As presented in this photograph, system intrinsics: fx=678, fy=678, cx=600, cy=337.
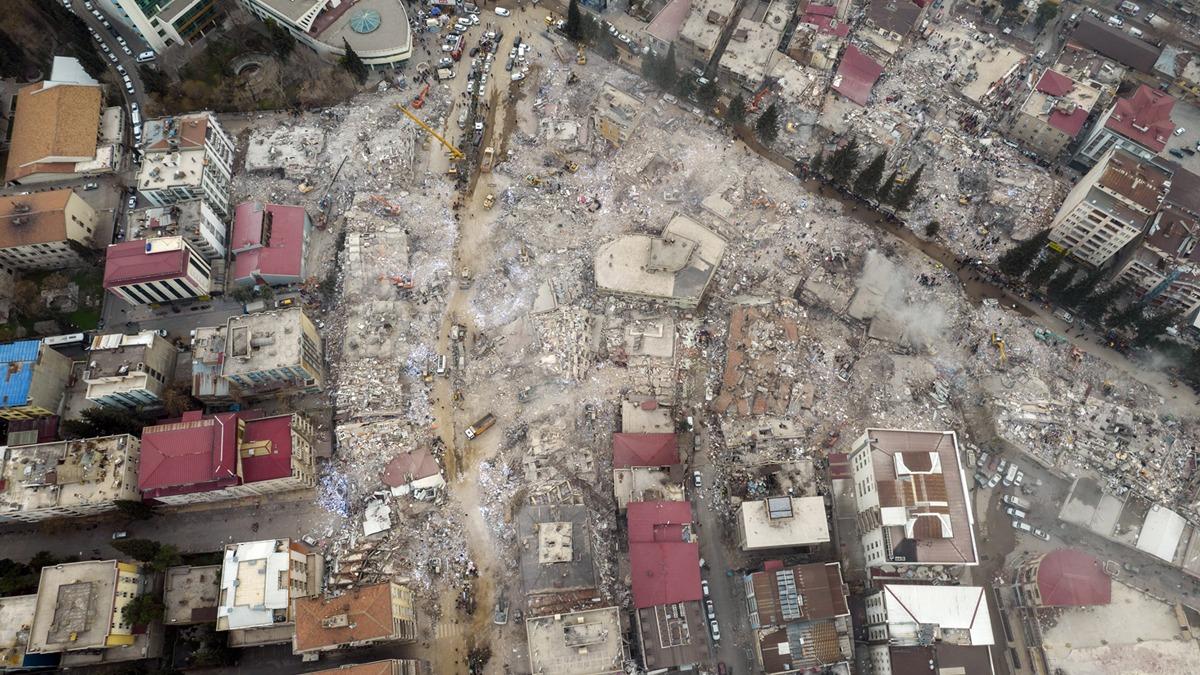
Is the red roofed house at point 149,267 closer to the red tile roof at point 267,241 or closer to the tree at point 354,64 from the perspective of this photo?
the red tile roof at point 267,241

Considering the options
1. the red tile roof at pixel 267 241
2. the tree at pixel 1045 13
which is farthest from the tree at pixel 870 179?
the red tile roof at pixel 267 241

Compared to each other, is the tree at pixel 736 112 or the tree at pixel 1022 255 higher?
the tree at pixel 736 112

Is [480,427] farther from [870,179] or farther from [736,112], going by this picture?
[870,179]

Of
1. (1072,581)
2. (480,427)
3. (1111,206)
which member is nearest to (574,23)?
(480,427)

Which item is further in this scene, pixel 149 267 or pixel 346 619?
pixel 149 267

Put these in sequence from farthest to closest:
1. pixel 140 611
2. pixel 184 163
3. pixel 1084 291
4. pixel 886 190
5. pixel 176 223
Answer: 1. pixel 886 190
2. pixel 184 163
3. pixel 1084 291
4. pixel 176 223
5. pixel 140 611

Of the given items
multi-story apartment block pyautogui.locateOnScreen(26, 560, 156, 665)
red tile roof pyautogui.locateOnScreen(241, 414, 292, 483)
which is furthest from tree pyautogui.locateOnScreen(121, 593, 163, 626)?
red tile roof pyautogui.locateOnScreen(241, 414, 292, 483)
